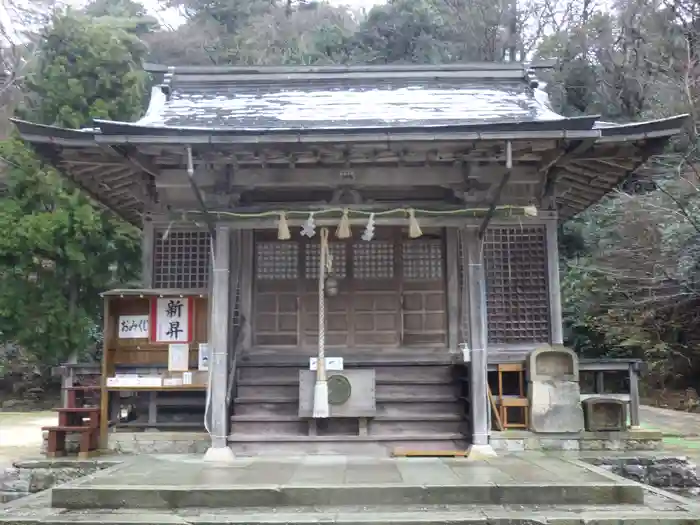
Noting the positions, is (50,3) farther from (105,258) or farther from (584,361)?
(584,361)

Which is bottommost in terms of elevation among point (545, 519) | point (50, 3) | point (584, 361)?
point (545, 519)

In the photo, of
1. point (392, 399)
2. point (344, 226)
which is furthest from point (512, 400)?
point (344, 226)

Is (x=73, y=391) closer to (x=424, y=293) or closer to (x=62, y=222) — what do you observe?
(x=424, y=293)

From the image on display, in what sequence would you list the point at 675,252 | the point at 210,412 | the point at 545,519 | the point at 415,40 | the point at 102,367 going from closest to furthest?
the point at 545,519
the point at 210,412
the point at 102,367
the point at 675,252
the point at 415,40

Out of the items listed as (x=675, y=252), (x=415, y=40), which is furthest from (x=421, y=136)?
(x=415, y=40)

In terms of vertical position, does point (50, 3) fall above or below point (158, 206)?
above

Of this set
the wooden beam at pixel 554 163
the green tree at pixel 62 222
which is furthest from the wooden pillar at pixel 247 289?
the green tree at pixel 62 222

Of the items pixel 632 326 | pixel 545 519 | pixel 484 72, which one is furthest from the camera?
pixel 632 326

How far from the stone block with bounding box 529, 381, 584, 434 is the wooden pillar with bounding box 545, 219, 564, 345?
1053mm

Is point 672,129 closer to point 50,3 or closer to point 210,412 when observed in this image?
point 210,412

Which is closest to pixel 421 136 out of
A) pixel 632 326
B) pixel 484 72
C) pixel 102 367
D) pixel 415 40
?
pixel 484 72

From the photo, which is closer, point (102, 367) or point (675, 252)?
point (102, 367)

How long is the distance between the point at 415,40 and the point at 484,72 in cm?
2105

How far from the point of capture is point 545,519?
5.25m
